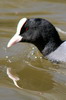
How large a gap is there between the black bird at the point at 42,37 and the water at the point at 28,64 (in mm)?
158

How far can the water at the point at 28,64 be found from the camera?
17.0 ft

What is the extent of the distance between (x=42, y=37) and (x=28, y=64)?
0.45m

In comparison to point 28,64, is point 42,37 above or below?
above

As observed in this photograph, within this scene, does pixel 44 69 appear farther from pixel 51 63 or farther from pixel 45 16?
pixel 45 16

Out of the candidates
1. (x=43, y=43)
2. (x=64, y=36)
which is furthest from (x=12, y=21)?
(x=43, y=43)

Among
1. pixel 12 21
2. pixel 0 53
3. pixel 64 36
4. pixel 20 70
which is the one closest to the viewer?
pixel 20 70

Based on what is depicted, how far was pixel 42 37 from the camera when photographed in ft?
20.5

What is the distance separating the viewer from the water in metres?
5.18

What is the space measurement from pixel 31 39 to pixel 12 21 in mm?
1740

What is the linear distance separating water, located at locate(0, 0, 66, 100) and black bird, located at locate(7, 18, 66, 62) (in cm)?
16

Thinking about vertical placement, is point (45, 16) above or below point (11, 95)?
above

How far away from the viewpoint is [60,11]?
8.33 meters

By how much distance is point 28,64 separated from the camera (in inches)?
247

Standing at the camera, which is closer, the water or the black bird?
the water
